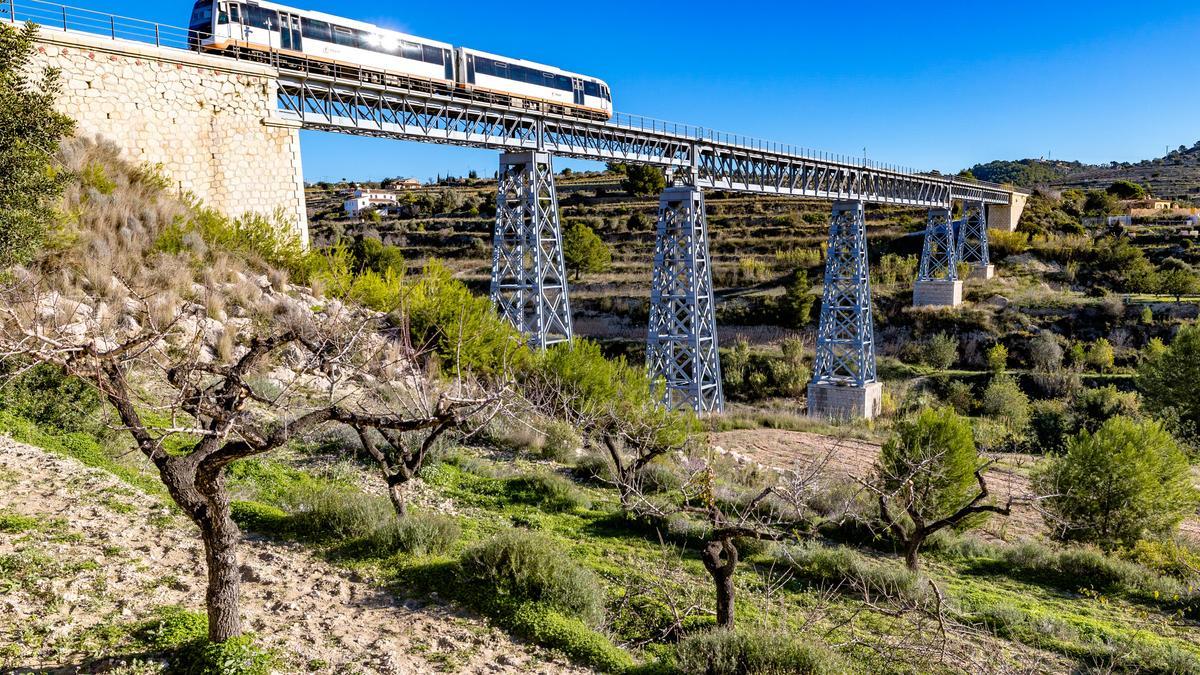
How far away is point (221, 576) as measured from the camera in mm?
4074

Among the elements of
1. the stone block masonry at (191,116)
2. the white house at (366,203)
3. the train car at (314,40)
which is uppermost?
→ the white house at (366,203)

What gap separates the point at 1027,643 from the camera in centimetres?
666

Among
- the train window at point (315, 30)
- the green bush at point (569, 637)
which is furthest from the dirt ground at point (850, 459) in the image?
the train window at point (315, 30)

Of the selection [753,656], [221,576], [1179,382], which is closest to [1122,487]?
[753,656]

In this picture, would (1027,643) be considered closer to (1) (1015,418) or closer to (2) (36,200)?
(2) (36,200)

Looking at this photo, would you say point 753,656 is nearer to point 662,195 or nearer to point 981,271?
point 662,195

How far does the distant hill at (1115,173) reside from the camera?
6638cm

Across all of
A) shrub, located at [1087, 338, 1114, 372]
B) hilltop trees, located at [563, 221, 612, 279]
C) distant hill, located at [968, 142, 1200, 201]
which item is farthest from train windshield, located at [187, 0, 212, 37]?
distant hill, located at [968, 142, 1200, 201]

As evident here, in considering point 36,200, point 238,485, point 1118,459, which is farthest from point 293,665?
point 1118,459

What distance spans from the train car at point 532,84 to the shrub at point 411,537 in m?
14.3

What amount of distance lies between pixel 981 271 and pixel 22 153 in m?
42.9

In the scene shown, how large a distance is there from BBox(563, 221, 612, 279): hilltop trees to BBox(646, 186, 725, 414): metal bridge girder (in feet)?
66.0

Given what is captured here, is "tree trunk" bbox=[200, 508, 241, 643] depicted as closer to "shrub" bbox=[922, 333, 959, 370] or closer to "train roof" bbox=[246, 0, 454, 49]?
"train roof" bbox=[246, 0, 454, 49]

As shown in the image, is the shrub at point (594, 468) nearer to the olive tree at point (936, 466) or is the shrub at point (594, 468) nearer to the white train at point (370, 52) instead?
the olive tree at point (936, 466)
